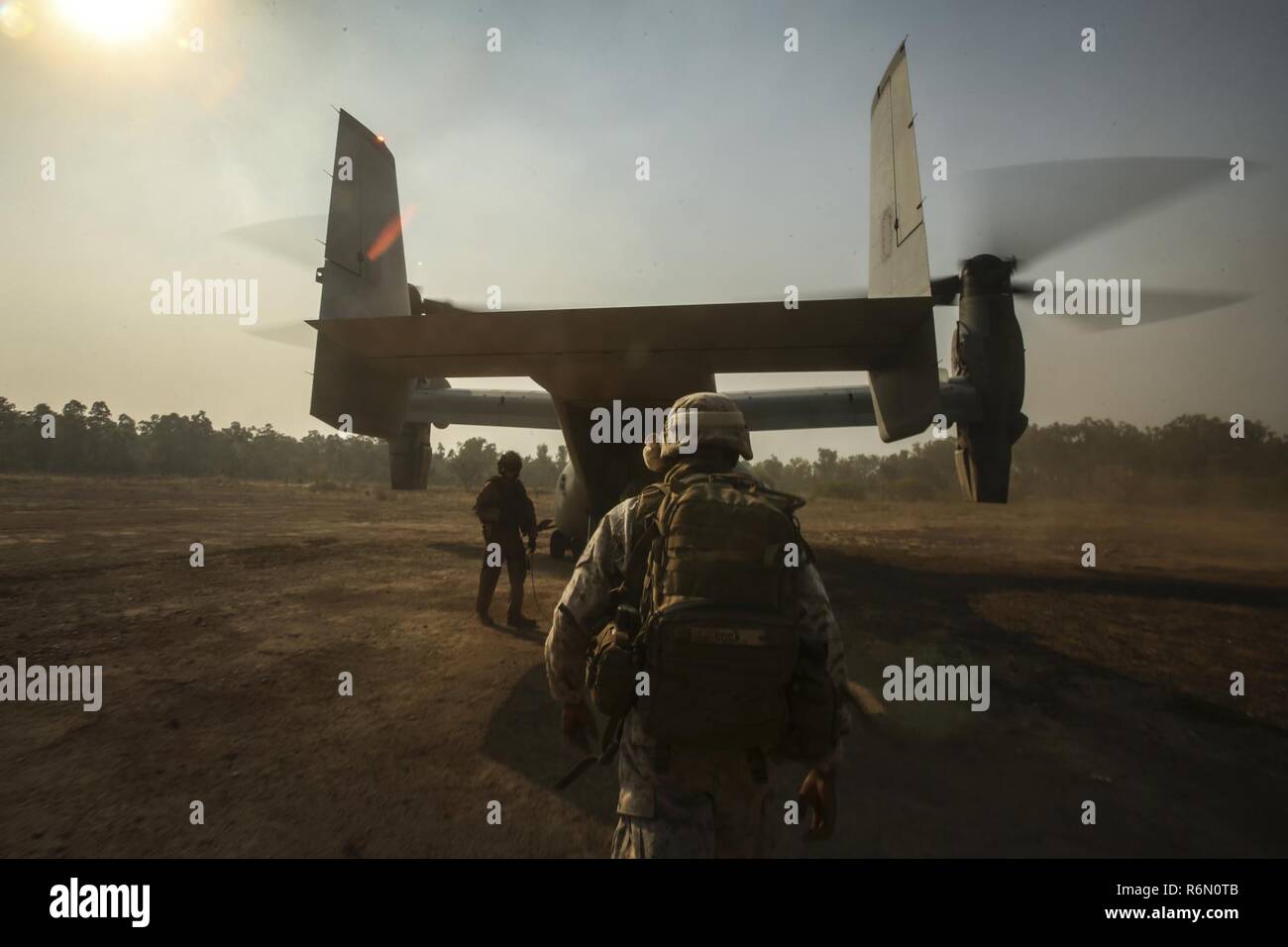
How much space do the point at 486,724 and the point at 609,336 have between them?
3419 mm

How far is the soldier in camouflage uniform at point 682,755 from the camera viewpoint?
2.00m

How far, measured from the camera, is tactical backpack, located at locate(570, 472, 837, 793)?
1.86m

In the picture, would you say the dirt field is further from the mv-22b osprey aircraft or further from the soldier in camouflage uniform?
the mv-22b osprey aircraft

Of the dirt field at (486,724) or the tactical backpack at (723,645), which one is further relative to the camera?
the dirt field at (486,724)

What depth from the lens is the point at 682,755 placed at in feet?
6.61

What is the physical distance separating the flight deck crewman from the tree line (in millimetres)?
2651

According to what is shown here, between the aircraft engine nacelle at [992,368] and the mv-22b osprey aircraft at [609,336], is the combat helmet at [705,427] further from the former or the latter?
the aircraft engine nacelle at [992,368]

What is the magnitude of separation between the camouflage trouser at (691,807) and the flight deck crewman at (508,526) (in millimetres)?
5419

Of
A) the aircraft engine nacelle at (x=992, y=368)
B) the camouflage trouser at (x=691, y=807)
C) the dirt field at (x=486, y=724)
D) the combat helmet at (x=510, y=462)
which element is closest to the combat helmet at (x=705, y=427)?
the camouflage trouser at (x=691, y=807)

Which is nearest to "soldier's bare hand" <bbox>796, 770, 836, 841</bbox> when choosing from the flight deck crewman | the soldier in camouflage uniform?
the soldier in camouflage uniform

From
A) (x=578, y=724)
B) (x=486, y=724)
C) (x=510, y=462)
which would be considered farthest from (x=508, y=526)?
(x=578, y=724)
